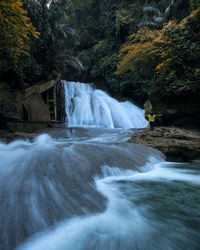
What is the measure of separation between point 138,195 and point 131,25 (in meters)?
21.6

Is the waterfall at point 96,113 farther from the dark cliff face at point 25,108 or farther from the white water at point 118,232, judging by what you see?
the white water at point 118,232

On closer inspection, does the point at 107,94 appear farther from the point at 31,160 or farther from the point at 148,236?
the point at 148,236

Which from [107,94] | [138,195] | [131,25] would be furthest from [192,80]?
[131,25]

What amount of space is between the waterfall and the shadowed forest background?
9.55 ft

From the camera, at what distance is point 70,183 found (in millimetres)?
2270

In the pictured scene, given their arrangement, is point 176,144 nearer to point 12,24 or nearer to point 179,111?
point 179,111

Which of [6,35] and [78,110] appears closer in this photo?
[6,35]

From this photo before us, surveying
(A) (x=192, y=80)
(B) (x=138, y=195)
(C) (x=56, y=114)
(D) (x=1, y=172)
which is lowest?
(B) (x=138, y=195)

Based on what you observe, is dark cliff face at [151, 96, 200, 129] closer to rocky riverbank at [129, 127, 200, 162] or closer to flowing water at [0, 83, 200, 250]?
rocky riverbank at [129, 127, 200, 162]

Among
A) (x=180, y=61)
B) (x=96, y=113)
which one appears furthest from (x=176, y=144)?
(x=96, y=113)

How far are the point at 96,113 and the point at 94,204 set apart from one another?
1238cm

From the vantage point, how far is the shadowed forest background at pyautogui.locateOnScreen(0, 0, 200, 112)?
7102mm

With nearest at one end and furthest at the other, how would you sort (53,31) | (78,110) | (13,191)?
1. (13,191)
2. (53,31)
3. (78,110)

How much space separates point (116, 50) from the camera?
67.7ft
